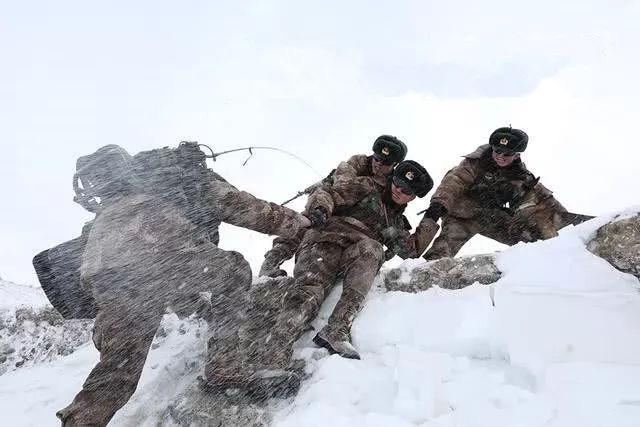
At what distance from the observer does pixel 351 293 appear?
4816mm

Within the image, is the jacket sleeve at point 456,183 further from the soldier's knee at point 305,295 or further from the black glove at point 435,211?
the soldier's knee at point 305,295

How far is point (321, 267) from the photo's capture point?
5246mm

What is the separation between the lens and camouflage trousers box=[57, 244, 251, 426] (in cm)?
355

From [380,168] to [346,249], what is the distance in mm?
1255

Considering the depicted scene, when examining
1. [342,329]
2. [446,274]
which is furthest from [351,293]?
[446,274]

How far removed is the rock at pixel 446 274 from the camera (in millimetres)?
4918

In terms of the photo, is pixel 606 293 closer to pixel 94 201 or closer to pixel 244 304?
pixel 244 304

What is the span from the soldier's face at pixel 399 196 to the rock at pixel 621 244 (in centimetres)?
197

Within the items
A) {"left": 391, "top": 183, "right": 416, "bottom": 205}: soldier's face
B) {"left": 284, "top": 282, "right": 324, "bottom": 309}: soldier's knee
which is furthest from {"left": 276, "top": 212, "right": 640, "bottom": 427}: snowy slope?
{"left": 391, "top": 183, "right": 416, "bottom": 205}: soldier's face

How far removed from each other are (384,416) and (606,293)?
1929 millimetres

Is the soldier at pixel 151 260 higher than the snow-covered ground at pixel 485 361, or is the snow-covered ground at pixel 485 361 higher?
the soldier at pixel 151 260

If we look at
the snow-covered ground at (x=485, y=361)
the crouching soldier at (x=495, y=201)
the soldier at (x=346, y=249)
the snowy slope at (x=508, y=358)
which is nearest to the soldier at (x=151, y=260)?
the soldier at (x=346, y=249)

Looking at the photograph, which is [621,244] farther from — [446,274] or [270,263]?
[270,263]

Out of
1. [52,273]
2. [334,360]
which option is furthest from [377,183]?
[52,273]
